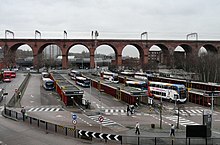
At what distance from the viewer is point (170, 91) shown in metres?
41.9

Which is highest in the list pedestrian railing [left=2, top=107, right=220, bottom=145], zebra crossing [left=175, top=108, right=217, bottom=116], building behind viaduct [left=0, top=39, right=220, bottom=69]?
building behind viaduct [left=0, top=39, right=220, bottom=69]

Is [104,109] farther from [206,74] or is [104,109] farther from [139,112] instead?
[206,74]

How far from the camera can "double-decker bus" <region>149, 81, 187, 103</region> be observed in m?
40.7

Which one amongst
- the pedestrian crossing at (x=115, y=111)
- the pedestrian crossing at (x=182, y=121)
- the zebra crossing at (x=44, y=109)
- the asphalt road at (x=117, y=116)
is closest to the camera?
the asphalt road at (x=117, y=116)

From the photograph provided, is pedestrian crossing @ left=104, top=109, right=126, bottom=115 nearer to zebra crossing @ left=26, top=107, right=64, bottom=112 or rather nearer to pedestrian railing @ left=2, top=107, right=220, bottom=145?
zebra crossing @ left=26, top=107, right=64, bottom=112

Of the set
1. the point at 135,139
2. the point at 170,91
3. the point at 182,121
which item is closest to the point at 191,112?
the point at 182,121

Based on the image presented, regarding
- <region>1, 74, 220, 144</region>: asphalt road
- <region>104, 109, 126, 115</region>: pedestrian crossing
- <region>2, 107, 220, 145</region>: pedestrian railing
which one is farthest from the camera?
<region>104, 109, 126, 115</region>: pedestrian crossing

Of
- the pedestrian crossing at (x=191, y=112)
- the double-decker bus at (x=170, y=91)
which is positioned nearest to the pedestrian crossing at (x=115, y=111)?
the pedestrian crossing at (x=191, y=112)

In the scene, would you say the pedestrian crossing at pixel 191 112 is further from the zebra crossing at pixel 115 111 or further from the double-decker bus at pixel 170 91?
the zebra crossing at pixel 115 111

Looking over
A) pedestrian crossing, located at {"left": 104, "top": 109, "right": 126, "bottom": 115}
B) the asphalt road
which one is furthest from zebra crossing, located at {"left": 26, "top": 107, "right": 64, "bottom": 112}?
pedestrian crossing, located at {"left": 104, "top": 109, "right": 126, "bottom": 115}

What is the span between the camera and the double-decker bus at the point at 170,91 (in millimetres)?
40688

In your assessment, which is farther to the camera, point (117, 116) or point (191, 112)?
point (191, 112)

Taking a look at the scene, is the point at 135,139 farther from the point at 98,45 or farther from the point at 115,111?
the point at 98,45

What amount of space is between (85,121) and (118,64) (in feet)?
286
